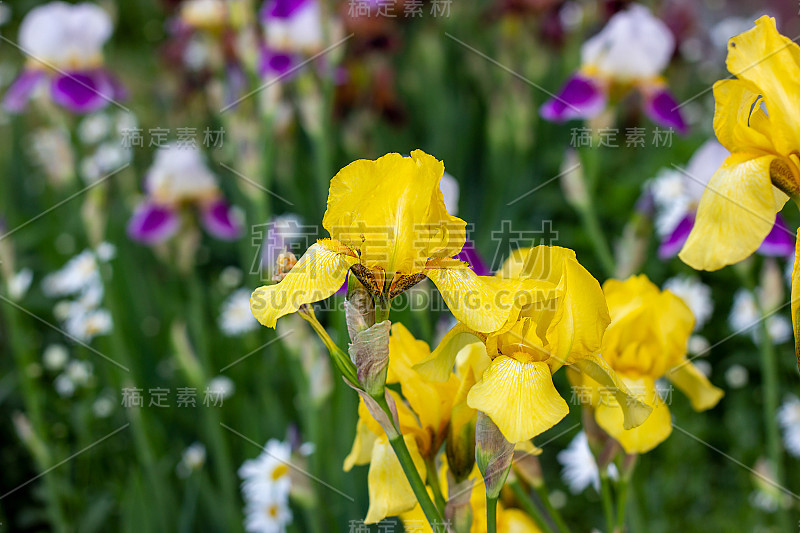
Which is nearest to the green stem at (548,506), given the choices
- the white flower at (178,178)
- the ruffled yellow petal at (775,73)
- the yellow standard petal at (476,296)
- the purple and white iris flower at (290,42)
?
the yellow standard petal at (476,296)

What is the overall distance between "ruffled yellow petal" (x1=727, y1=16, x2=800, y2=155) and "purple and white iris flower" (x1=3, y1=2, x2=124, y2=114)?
68.1 inches

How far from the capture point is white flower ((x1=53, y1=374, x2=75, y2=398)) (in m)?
1.80

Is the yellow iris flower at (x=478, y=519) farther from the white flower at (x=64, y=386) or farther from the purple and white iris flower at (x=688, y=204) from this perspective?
the white flower at (x=64, y=386)

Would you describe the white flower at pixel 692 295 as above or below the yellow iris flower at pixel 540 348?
below

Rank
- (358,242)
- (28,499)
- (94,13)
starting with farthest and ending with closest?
(94,13)
(28,499)
(358,242)

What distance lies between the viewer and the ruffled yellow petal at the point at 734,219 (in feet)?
1.74

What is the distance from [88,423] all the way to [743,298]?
5.43 ft

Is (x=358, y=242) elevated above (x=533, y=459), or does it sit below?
above

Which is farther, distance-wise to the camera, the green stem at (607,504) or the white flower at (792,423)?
the white flower at (792,423)

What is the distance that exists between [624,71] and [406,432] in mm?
1384

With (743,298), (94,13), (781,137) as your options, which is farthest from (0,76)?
(781,137)

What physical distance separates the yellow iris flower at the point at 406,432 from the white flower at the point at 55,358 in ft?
5.22

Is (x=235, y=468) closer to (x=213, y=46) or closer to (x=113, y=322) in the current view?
(x=113, y=322)

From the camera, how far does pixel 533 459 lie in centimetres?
66
